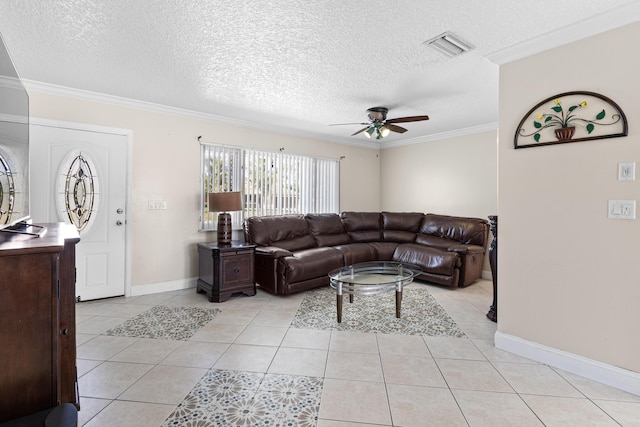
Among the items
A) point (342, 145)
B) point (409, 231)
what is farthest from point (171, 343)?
point (342, 145)

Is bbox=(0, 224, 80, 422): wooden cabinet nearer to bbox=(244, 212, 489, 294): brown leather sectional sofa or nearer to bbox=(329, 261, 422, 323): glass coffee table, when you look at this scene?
bbox=(329, 261, 422, 323): glass coffee table

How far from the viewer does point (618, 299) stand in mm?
1962

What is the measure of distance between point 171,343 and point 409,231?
4209 millimetres

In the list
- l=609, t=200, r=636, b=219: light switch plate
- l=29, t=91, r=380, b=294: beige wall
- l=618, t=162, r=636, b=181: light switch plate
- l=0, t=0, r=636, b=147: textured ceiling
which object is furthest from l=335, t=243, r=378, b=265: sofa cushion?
l=618, t=162, r=636, b=181: light switch plate

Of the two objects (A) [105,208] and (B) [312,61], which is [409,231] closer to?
(B) [312,61]

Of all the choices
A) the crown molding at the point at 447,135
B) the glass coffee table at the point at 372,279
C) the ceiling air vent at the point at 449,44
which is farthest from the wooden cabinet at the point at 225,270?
the crown molding at the point at 447,135

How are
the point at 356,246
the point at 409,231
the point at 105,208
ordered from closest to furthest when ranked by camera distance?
1. the point at 105,208
2. the point at 356,246
3. the point at 409,231

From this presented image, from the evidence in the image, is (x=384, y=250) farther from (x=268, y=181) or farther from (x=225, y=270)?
(x=225, y=270)

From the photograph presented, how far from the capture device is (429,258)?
4395 millimetres

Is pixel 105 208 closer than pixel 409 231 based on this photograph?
Yes

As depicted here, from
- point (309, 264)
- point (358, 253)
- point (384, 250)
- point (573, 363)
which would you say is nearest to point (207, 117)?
point (309, 264)

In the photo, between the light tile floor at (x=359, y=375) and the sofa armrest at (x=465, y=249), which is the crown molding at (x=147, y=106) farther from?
the sofa armrest at (x=465, y=249)

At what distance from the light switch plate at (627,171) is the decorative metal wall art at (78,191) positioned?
4870mm

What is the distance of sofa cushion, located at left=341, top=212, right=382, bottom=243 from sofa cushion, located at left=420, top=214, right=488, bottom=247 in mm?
832
